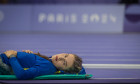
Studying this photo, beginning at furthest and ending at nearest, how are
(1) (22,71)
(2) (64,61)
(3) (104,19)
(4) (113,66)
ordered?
(3) (104,19), (4) (113,66), (2) (64,61), (1) (22,71)

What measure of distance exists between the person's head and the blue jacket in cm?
8

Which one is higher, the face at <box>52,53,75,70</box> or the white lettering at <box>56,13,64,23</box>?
the white lettering at <box>56,13,64,23</box>

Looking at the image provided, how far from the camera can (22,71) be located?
10.2ft

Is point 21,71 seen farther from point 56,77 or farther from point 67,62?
point 67,62

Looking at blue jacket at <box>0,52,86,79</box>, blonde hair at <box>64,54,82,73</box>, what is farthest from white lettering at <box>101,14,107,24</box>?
blonde hair at <box>64,54,82,73</box>

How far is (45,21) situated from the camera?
10305 mm

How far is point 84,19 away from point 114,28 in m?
1.12

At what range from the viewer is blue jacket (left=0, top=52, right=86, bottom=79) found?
124 inches

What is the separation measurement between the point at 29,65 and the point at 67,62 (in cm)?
46

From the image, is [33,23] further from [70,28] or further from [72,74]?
[72,74]

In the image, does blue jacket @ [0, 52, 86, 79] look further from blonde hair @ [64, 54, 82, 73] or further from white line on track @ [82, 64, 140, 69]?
white line on track @ [82, 64, 140, 69]

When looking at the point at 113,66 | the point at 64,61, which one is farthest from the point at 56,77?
the point at 113,66

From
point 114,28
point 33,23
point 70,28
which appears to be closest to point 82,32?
point 70,28

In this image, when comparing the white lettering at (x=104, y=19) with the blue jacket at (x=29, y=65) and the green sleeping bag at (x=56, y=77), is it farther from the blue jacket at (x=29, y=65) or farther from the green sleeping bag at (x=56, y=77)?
the green sleeping bag at (x=56, y=77)
